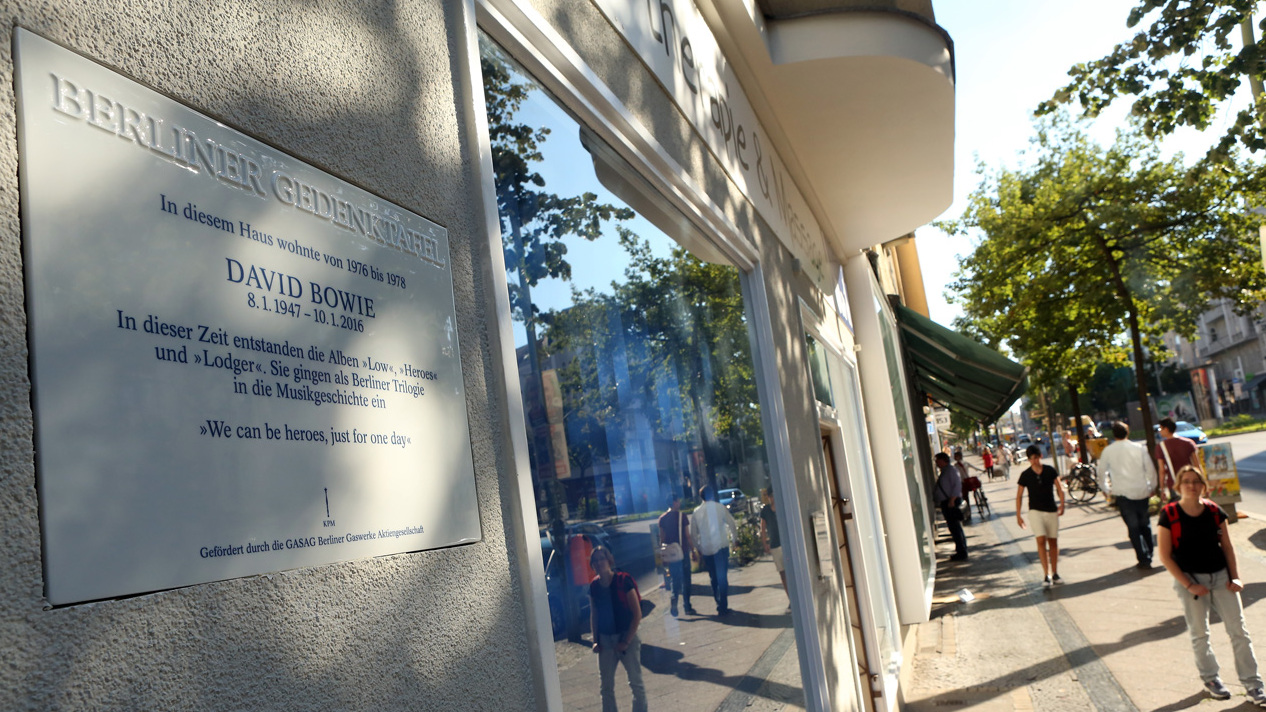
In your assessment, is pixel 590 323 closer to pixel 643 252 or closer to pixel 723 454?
pixel 643 252

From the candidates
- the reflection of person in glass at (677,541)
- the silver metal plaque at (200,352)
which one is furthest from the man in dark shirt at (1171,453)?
the silver metal plaque at (200,352)

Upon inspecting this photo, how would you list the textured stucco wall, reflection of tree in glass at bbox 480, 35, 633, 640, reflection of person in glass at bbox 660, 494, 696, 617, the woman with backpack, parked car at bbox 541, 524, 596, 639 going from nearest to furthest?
the textured stucco wall
parked car at bbox 541, 524, 596, 639
reflection of tree in glass at bbox 480, 35, 633, 640
reflection of person in glass at bbox 660, 494, 696, 617
the woman with backpack

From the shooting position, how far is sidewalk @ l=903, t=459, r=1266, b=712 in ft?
21.4

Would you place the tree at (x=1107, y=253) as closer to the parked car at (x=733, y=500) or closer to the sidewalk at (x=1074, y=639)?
the sidewalk at (x=1074, y=639)

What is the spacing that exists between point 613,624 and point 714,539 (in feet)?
3.63

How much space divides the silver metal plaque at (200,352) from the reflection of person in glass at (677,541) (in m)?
1.47

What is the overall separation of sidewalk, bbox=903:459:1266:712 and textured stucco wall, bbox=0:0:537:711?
20.2 feet

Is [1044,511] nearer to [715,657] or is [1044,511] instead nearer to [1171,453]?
[1171,453]

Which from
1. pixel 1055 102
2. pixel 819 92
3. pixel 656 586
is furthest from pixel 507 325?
pixel 1055 102

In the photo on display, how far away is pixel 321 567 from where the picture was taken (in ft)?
3.91

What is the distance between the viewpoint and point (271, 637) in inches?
43.0

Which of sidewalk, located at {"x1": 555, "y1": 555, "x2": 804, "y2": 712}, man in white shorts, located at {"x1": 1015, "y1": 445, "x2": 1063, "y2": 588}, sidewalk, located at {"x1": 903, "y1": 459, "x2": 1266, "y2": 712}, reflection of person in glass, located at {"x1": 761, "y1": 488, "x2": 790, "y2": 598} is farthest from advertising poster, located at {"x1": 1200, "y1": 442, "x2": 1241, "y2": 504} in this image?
sidewalk, located at {"x1": 555, "y1": 555, "x2": 804, "y2": 712}

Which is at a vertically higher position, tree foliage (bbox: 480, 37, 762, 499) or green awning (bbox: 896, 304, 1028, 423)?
green awning (bbox: 896, 304, 1028, 423)

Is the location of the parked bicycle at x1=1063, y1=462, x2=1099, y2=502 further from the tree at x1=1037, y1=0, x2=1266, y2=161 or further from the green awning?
the tree at x1=1037, y1=0, x2=1266, y2=161
